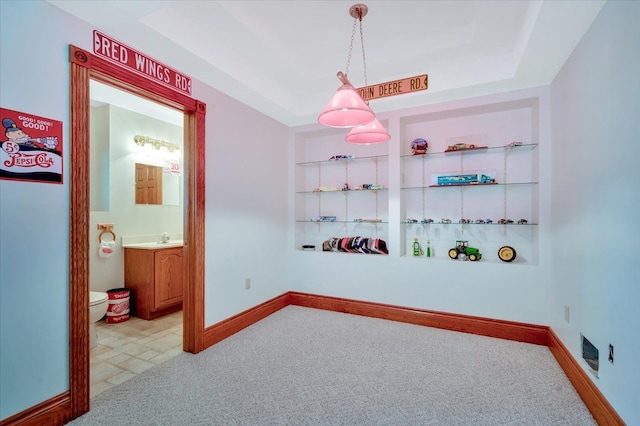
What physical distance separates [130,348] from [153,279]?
0.92m

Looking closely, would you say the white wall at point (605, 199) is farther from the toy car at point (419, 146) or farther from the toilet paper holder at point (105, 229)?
the toilet paper holder at point (105, 229)

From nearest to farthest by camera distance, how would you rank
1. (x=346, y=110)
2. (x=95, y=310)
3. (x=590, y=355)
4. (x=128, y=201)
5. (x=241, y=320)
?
(x=590, y=355), (x=346, y=110), (x=95, y=310), (x=241, y=320), (x=128, y=201)

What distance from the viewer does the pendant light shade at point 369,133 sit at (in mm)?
2600

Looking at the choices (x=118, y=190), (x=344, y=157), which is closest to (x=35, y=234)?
(x=118, y=190)

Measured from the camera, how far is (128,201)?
4059 mm

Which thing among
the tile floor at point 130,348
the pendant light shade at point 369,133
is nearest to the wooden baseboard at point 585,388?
the pendant light shade at point 369,133

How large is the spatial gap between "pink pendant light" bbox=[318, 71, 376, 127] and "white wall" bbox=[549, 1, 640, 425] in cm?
142

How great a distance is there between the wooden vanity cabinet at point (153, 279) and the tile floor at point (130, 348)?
0.53ft

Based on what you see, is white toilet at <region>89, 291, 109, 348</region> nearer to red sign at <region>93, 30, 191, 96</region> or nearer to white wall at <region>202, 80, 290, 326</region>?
white wall at <region>202, 80, 290, 326</region>

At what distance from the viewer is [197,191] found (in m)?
2.83

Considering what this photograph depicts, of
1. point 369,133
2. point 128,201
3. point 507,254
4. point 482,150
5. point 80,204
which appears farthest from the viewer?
point 128,201

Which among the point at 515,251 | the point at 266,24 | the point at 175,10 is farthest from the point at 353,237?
the point at 175,10

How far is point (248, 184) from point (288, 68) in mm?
1365

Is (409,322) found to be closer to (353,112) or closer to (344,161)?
(344,161)
